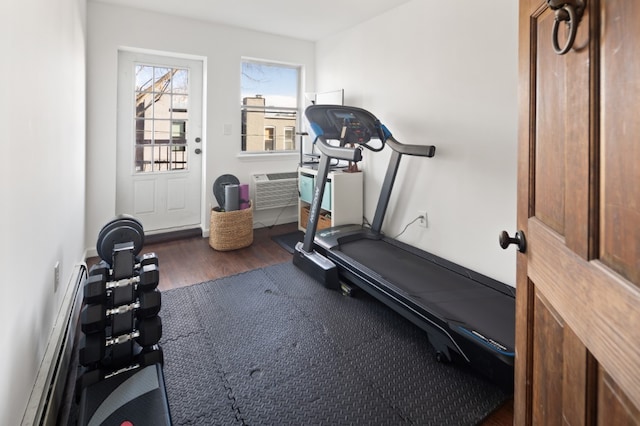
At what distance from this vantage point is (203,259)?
3.51m

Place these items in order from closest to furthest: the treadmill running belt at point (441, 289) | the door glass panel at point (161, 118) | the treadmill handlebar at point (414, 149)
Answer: the treadmill running belt at point (441, 289), the treadmill handlebar at point (414, 149), the door glass panel at point (161, 118)

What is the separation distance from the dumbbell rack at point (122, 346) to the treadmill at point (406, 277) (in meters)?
1.39

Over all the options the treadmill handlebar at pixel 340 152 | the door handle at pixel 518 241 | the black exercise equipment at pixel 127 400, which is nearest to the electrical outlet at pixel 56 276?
the black exercise equipment at pixel 127 400

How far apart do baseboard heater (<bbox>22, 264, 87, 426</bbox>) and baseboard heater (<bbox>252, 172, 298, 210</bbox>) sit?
7.94ft

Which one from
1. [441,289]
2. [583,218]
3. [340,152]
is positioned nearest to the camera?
[583,218]

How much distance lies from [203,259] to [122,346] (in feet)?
6.28

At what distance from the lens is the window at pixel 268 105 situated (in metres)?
4.47

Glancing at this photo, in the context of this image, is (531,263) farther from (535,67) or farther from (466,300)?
(466,300)

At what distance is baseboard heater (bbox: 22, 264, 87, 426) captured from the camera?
1.36 meters

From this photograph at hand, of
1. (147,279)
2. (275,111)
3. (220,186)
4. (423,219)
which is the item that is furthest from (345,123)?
(147,279)

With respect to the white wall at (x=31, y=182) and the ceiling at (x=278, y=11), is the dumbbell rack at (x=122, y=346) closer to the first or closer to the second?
the white wall at (x=31, y=182)

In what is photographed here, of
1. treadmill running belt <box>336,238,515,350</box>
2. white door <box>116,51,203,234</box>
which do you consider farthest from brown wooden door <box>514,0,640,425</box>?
white door <box>116,51,203,234</box>

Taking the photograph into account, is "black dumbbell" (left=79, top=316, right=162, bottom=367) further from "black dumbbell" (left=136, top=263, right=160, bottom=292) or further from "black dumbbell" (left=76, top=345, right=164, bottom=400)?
"black dumbbell" (left=136, top=263, right=160, bottom=292)

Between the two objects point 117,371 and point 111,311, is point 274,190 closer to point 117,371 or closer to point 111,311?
point 111,311
